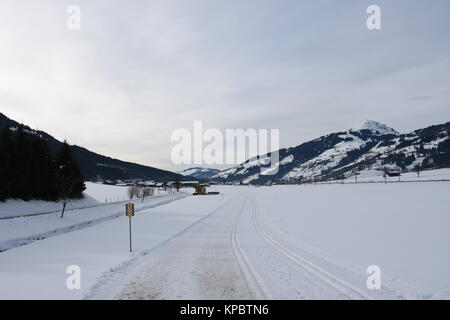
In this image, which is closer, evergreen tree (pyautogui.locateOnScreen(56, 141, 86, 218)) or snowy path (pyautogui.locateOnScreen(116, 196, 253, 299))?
snowy path (pyautogui.locateOnScreen(116, 196, 253, 299))

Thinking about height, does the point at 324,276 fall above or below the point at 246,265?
above

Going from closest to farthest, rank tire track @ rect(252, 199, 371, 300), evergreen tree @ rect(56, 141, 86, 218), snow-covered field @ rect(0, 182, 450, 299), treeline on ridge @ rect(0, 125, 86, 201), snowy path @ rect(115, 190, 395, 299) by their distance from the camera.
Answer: tire track @ rect(252, 199, 371, 300), snowy path @ rect(115, 190, 395, 299), snow-covered field @ rect(0, 182, 450, 299), treeline on ridge @ rect(0, 125, 86, 201), evergreen tree @ rect(56, 141, 86, 218)

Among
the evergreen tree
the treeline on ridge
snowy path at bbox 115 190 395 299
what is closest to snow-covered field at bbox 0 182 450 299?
snowy path at bbox 115 190 395 299

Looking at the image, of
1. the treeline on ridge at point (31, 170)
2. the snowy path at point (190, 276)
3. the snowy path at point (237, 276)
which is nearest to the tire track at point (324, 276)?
the snowy path at point (237, 276)

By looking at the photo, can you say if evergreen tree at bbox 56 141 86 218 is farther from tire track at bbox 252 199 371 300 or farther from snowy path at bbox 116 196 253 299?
tire track at bbox 252 199 371 300

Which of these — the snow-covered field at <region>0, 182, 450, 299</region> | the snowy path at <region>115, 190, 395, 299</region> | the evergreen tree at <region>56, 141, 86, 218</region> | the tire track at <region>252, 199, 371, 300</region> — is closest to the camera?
the tire track at <region>252, 199, 371, 300</region>

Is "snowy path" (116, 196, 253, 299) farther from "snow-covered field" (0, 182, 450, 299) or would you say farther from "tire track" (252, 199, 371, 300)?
"tire track" (252, 199, 371, 300)

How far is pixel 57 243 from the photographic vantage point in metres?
19.6

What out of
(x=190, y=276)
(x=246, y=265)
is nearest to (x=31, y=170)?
(x=190, y=276)

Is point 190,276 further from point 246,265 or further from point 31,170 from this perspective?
point 31,170

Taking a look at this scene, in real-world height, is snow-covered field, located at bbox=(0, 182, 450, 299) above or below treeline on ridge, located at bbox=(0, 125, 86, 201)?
below
